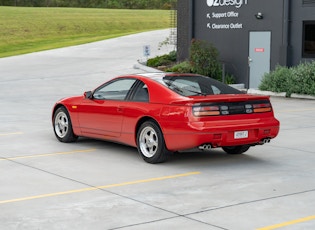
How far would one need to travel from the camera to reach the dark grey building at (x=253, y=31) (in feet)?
79.7

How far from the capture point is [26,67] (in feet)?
108

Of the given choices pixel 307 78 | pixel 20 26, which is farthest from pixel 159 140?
pixel 20 26

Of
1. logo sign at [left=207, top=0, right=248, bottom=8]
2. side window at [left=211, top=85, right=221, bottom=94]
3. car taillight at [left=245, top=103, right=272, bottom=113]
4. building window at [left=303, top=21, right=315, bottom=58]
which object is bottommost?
car taillight at [left=245, top=103, right=272, bottom=113]

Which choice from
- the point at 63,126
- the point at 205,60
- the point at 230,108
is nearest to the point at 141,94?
the point at 230,108

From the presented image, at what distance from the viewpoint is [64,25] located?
60188 millimetres

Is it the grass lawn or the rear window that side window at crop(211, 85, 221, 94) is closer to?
the rear window

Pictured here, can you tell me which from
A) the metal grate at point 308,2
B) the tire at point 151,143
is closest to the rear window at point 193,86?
the tire at point 151,143

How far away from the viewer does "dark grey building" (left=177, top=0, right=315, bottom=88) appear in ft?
79.7

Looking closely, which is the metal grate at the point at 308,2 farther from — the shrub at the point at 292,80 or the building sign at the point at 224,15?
the building sign at the point at 224,15

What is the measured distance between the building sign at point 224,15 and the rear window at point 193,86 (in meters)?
15.8

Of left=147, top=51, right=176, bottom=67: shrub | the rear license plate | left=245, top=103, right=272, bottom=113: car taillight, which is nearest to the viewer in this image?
the rear license plate

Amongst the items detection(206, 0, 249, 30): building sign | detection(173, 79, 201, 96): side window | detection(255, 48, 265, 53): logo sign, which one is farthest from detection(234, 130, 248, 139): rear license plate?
detection(206, 0, 249, 30): building sign

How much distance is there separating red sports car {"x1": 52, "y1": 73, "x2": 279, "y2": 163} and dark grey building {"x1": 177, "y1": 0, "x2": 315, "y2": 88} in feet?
45.9

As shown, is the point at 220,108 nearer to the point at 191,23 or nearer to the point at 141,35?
the point at 191,23
